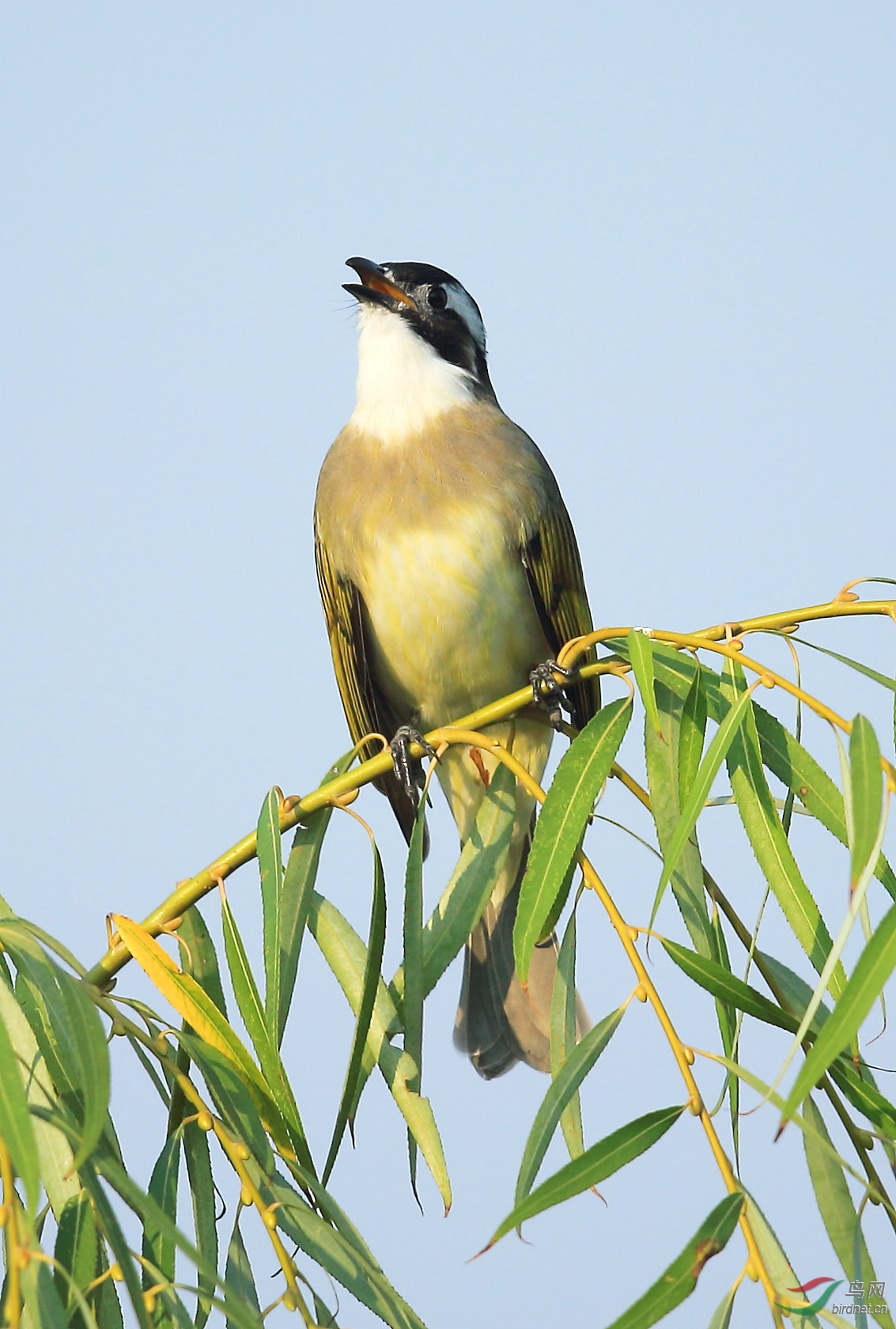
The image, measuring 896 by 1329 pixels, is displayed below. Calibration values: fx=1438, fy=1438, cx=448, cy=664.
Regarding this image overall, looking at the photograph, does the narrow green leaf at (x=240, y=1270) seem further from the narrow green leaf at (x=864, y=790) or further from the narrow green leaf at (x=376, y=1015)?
the narrow green leaf at (x=864, y=790)

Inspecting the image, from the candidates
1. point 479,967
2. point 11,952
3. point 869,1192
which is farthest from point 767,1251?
point 479,967

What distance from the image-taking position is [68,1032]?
2189 mm

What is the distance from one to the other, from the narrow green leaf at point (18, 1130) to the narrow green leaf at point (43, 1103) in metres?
0.45

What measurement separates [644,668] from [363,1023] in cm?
78

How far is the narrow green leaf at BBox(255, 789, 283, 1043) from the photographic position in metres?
2.38

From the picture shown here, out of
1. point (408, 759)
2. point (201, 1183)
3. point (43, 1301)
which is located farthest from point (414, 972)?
point (408, 759)

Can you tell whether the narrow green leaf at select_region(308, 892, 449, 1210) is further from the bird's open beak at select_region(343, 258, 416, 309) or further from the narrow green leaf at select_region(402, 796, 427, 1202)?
the bird's open beak at select_region(343, 258, 416, 309)

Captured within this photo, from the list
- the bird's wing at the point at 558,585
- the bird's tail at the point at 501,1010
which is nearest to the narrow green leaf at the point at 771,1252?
the bird's tail at the point at 501,1010

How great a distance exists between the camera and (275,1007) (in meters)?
2.38

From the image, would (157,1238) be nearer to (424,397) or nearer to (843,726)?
(843,726)

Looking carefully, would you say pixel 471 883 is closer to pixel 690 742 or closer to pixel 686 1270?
pixel 690 742

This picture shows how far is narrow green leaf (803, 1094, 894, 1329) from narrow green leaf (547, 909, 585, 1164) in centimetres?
44

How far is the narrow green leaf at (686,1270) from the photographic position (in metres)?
1.82

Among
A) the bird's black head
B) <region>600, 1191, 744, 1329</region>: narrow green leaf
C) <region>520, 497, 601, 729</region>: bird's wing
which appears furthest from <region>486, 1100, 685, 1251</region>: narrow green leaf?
the bird's black head
